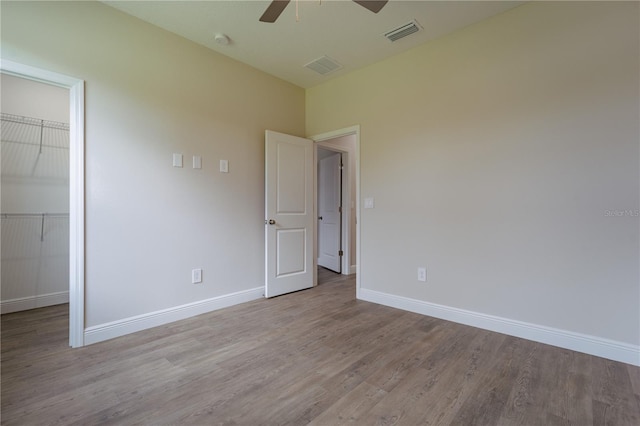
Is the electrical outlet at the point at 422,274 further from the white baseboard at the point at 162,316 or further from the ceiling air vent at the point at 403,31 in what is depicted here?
the ceiling air vent at the point at 403,31

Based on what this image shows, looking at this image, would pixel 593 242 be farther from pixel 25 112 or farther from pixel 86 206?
pixel 25 112

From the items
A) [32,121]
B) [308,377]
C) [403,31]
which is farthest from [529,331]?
[32,121]

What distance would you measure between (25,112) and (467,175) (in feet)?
14.8

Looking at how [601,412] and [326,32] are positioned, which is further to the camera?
[326,32]

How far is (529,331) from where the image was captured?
7.45 ft

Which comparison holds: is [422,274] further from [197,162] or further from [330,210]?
[197,162]

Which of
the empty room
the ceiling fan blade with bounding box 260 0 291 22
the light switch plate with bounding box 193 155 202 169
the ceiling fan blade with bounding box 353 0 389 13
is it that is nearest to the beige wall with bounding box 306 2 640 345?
the empty room

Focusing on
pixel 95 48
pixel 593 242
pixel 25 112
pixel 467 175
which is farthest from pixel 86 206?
pixel 593 242

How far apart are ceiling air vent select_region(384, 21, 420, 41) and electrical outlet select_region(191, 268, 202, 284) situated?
2.96 meters

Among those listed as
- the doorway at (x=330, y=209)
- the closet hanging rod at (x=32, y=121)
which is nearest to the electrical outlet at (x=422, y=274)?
the doorway at (x=330, y=209)

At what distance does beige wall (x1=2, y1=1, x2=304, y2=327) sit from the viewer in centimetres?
221

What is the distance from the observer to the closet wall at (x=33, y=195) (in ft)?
9.56

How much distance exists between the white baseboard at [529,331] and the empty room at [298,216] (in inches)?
0.7

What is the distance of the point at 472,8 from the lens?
2.32 metres
